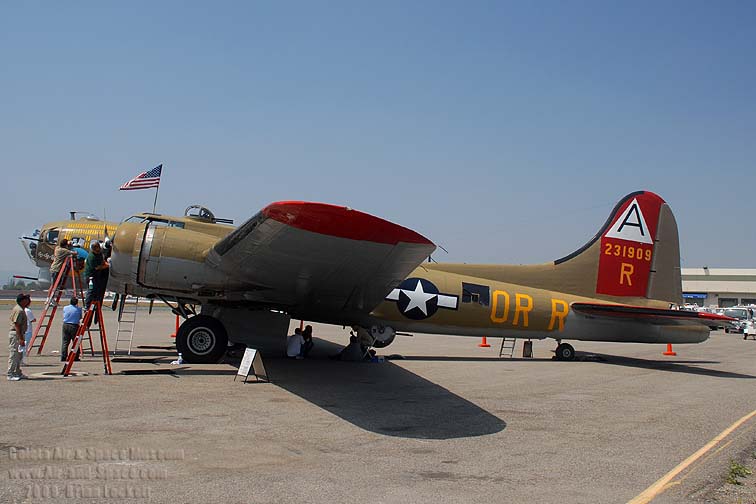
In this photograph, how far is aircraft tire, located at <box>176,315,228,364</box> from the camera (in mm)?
11078

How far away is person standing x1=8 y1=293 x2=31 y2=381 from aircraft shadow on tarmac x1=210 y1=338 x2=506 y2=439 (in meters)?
3.64

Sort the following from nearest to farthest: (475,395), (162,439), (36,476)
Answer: (36,476) → (162,439) → (475,395)

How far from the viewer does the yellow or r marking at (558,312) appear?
14.0m

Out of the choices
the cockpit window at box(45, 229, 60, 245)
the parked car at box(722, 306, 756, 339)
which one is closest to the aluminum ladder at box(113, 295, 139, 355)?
the cockpit window at box(45, 229, 60, 245)

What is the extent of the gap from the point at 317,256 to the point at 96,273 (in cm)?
487

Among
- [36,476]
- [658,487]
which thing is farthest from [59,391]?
[658,487]

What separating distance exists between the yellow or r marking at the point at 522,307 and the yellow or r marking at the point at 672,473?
6334 mm

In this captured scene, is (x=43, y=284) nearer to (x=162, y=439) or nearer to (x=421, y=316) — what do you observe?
(x=421, y=316)

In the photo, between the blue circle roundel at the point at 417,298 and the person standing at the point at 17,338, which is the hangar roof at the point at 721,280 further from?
the person standing at the point at 17,338

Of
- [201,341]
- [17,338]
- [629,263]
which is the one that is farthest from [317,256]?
[629,263]

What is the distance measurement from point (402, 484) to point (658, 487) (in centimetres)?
207

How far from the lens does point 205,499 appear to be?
4.14m

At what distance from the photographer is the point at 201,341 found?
440 inches

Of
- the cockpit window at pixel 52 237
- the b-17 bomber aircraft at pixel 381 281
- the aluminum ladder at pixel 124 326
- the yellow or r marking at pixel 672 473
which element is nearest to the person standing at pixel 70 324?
the b-17 bomber aircraft at pixel 381 281
